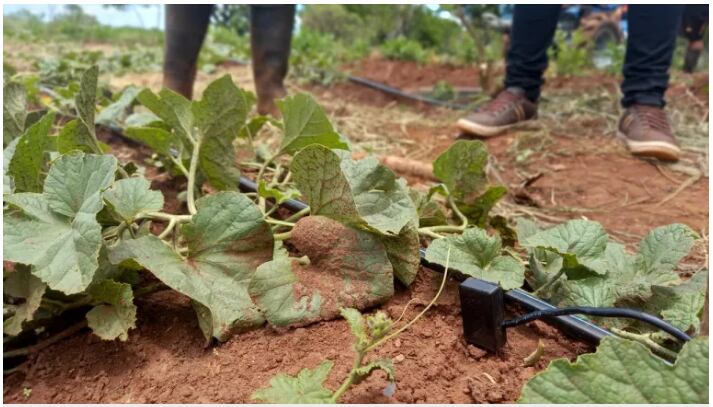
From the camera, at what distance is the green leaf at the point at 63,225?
2.69ft

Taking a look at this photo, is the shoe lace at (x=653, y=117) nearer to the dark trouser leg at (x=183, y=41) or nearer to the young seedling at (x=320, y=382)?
the dark trouser leg at (x=183, y=41)

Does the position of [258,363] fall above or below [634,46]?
below

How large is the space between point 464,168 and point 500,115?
1681mm

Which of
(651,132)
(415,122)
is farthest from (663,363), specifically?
(415,122)

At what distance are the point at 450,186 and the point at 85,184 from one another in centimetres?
76

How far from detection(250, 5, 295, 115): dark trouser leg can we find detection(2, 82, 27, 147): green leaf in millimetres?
1550

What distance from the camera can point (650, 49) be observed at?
2.56 metres

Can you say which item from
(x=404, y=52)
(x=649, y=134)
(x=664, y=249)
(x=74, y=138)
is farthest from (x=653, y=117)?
(x=404, y=52)

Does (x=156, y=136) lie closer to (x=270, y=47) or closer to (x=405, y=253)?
(x=405, y=253)

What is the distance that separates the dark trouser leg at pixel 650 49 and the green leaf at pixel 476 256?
1.98m

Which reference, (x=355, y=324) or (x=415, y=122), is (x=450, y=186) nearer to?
(x=355, y=324)

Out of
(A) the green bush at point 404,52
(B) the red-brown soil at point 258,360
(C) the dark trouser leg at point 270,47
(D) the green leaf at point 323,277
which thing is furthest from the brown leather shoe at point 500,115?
(A) the green bush at point 404,52

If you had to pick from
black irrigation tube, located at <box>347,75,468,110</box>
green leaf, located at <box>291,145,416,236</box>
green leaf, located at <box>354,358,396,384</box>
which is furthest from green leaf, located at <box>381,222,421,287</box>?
black irrigation tube, located at <box>347,75,468,110</box>

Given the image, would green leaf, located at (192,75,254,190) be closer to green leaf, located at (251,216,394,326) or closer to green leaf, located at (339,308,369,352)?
green leaf, located at (251,216,394,326)
